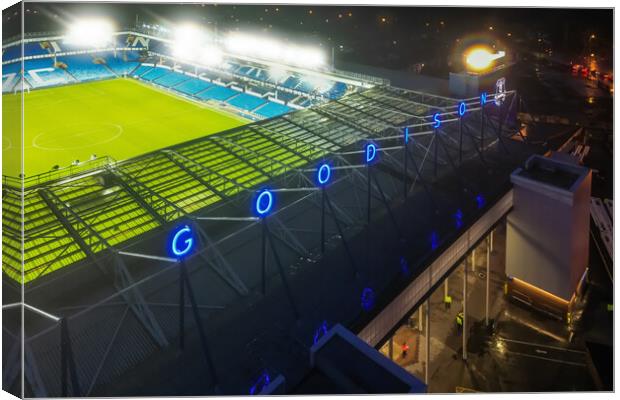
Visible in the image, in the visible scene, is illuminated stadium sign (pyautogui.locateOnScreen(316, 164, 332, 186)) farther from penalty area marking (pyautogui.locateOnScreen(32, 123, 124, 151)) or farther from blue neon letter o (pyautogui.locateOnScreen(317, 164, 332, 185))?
penalty area marking (pyautogui.locateOnScreen(32, 123, 124, 151))

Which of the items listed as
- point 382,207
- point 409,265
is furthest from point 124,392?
point 382,207

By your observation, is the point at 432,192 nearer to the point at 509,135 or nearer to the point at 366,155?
the point at 366,155

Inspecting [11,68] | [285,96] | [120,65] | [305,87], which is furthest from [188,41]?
[11,68]

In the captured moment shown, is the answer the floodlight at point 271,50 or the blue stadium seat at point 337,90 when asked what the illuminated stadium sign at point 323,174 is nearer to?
the floodlight at point 271,50

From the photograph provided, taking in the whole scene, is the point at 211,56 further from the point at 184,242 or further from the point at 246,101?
the point at 184,242

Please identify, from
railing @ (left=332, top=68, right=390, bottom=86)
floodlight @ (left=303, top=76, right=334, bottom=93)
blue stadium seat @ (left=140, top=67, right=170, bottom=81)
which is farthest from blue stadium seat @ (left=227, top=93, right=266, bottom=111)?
blue stadium seat @ (left=140, top=67, right=170, bottom=81)

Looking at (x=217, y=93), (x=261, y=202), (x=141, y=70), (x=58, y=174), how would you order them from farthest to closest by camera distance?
(x=141, y=70) → (x=217, y=93) → (x=58, y=174) → (x=261, y=202)
